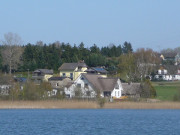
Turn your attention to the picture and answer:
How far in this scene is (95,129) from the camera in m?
28.1

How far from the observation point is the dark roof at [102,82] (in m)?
64.3

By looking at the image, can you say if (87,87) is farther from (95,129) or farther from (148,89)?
(95,129)

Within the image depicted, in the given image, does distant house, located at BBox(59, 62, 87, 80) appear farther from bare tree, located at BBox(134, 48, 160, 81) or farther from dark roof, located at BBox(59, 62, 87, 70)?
bare tree, located at BBox(134, 48, 160, 81)

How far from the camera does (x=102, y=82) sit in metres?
65.8

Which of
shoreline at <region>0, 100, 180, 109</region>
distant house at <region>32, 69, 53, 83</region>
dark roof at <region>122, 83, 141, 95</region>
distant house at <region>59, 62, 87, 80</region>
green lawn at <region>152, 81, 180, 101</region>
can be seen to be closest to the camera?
shoreline at <region>0, 100, 180, 109</region>

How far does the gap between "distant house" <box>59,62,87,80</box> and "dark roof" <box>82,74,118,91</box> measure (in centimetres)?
1760

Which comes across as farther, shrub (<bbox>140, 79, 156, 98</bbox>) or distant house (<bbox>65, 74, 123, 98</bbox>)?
distant house (<bbox>65, 74, 123, 98</bbox>)

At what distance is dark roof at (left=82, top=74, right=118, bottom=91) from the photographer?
64312mm

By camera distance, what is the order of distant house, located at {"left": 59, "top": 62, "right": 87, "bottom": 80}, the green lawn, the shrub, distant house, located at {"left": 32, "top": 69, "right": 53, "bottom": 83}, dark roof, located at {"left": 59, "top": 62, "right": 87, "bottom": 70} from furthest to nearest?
dark roof, located at {"left": 59, "top": 62, "right": 87, "bottom": 70}, distant house, located at {"left": 59, "top": 62, "right": 87, "bottom": 80}, distant house, located at {"left": 32, "top": 69, "right": 53, "bottom": 83}, the shrub, the green lawn

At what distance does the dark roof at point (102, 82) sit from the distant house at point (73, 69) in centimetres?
1760

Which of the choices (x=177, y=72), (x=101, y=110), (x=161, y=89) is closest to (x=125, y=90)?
(x=161, y=89)

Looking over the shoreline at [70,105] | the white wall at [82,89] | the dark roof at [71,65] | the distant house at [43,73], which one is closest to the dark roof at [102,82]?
the white wall at [82,89]

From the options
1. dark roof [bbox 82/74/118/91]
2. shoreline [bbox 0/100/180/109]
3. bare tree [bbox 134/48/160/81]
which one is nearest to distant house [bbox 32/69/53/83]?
bare tree [bbox 134/48/160/81]

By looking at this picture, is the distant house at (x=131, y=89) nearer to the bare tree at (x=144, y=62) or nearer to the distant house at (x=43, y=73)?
the bare tree at (x=144, y=62)
